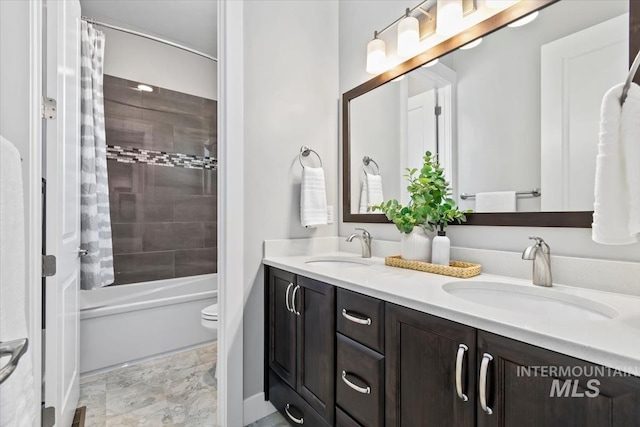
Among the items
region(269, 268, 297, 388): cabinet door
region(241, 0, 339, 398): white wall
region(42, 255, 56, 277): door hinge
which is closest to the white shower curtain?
region(42, 255, 56, 277): door hinge

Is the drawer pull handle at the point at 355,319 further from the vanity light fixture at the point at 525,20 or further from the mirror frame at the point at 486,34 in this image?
the vanity light fixture at the point at 525,20

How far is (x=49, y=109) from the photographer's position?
4.04 ft

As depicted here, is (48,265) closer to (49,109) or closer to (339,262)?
(49,109)

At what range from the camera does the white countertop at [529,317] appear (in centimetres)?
55

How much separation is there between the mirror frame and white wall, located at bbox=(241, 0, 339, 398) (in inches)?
7.7

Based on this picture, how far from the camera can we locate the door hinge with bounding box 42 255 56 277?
3.90 feet

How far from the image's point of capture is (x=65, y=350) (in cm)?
144

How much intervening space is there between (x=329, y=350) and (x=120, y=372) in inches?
70.2

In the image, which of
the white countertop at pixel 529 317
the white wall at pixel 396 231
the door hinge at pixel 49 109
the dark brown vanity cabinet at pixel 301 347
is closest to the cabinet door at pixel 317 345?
the dark brown vanity cabinet at pixel 301 347

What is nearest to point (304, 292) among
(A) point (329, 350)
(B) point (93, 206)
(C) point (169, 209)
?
(A) point (329, 350)

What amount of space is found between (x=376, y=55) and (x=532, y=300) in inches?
57.6

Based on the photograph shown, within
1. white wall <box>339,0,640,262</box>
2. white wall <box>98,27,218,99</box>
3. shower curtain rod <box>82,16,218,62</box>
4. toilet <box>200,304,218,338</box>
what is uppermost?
shower curtain rod <box>82,16,218,62</box>

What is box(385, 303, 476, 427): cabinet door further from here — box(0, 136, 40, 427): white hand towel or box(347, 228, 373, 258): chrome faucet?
box(0, 136, 40, 427): white hand towel

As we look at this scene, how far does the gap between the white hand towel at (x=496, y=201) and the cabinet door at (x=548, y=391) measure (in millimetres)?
700
